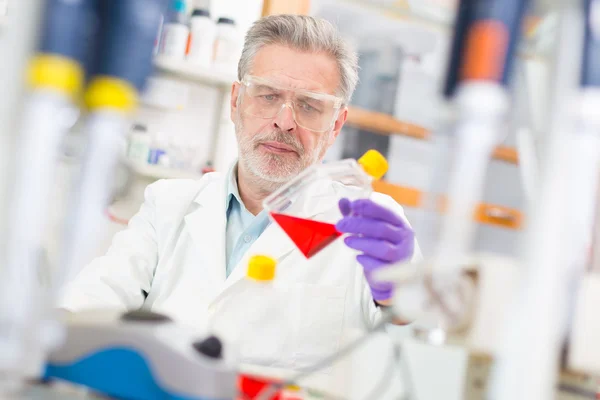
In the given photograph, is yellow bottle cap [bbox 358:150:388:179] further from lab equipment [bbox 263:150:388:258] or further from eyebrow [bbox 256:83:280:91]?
eyebrow [bbox 256:83:280:91]

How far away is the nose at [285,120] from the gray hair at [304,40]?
0.72ft

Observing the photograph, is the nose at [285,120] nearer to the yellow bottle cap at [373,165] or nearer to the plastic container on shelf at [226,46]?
the yellow bottle cap at [373,165]

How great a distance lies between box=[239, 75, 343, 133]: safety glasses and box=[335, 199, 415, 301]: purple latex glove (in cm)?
52

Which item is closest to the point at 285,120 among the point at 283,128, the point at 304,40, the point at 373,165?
the point at 283,128

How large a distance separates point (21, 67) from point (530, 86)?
0.50 m

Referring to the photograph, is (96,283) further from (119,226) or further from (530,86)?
(530,86)

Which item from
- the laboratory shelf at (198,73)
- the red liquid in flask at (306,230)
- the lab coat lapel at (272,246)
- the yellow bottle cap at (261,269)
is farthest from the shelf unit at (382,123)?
the yellow bottle cap at (261,269)

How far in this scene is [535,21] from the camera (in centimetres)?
61

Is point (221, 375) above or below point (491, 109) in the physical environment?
below

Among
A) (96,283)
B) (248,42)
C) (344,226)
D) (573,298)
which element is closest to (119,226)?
(96,283)

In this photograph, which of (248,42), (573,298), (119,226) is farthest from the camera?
(119,226)

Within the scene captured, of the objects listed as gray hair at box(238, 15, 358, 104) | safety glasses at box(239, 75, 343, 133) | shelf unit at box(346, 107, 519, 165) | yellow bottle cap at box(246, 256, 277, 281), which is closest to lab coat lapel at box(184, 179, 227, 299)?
safety glasses at box(239, 75, 343, 133)

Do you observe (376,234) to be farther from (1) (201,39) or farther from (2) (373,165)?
(1) (201,39)

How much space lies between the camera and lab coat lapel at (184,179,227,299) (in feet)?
4.91
